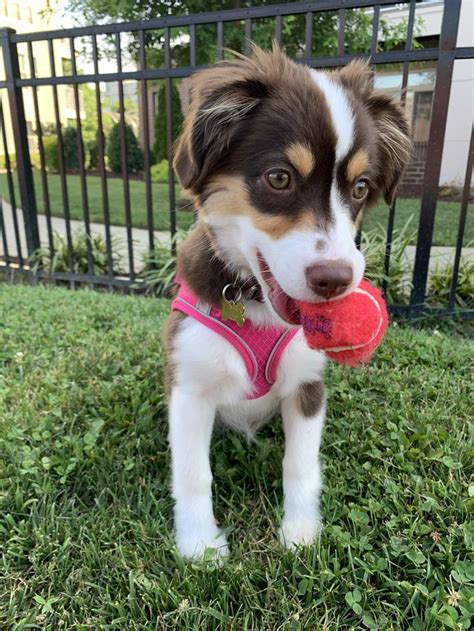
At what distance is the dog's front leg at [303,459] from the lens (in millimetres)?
2027

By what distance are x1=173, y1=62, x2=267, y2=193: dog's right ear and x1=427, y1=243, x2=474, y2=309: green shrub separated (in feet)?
10.9

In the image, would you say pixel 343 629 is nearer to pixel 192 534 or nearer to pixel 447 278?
pixel 192 534

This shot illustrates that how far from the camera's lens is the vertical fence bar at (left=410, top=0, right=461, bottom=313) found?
12.9 feet

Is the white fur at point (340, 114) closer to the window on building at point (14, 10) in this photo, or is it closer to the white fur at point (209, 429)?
the white fur at point (209, 429)

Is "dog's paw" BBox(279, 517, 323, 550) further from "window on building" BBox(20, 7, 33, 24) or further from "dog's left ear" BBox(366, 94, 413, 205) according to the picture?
"window on building" BBox(20, 7, 33, 24)

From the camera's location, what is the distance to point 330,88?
6.06 ft

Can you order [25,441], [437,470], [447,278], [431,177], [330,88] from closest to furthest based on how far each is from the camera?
[330,88] → [437,470] → [25,441] → [431,177] → [447,278]

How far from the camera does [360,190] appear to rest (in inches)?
75.5

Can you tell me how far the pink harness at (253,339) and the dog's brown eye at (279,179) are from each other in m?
0.53

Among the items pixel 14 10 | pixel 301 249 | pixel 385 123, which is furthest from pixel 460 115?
pixel 14 10

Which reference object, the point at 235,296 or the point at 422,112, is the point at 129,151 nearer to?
the point at 422,112

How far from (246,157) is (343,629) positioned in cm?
156

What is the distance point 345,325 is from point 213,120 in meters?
0.83

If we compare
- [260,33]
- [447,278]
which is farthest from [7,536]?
[260,33]
